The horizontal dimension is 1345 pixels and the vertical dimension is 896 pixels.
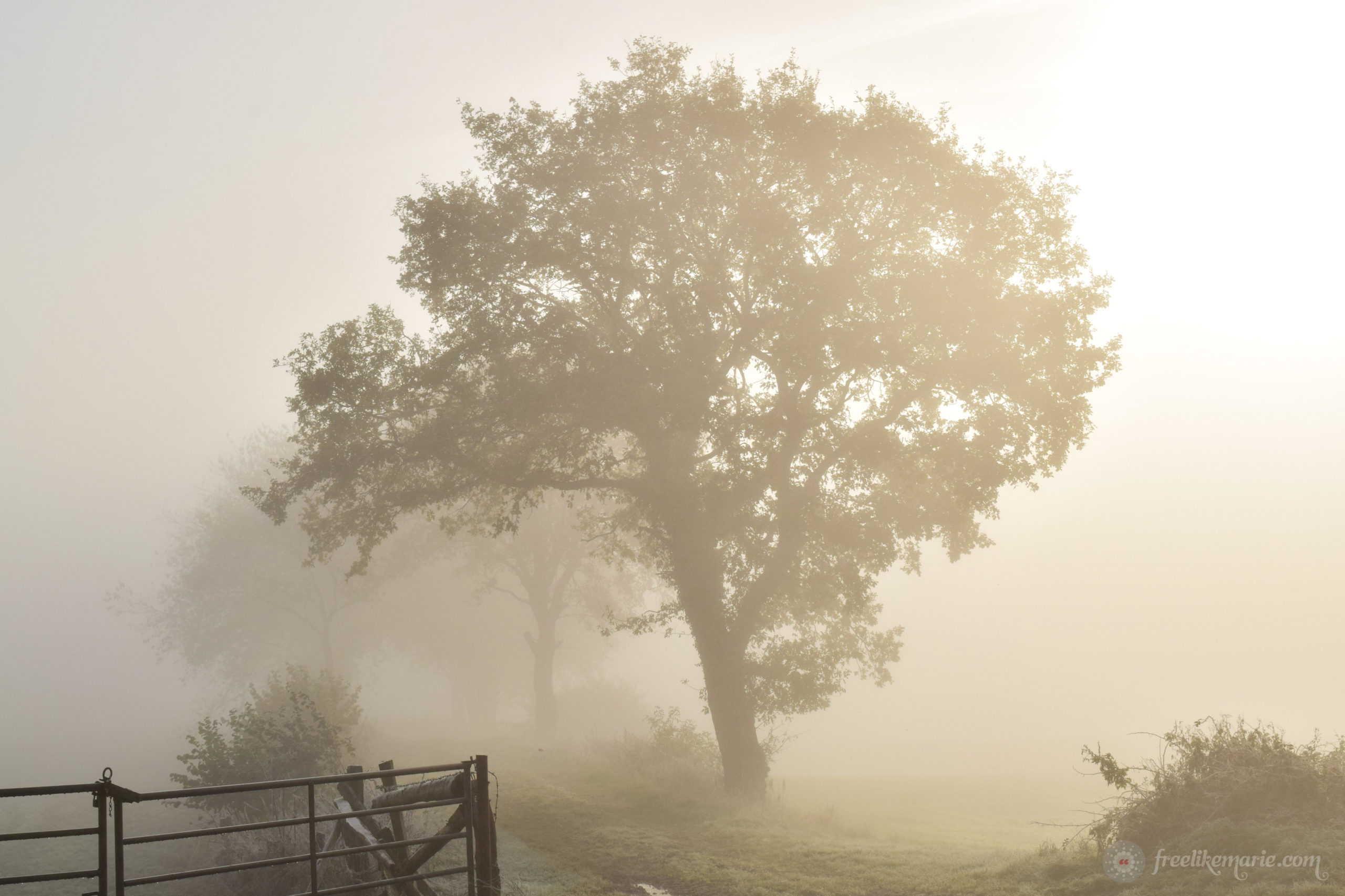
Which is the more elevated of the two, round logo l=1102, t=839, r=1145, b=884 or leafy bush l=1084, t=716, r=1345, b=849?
leafy bush l=1084, t=716, r=1345, b=849

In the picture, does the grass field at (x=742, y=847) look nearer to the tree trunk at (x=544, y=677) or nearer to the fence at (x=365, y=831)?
the fence at (x=365, y=831)

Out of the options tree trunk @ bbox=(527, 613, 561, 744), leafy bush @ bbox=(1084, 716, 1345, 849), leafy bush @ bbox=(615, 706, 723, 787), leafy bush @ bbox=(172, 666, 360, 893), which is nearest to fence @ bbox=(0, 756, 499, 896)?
leafy bush @ bbox=(1084, 716, 1345, 849)

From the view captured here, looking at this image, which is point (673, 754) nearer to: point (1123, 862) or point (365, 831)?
point (365, 831)

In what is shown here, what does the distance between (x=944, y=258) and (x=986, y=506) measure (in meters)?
5.87

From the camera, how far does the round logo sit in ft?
34.1

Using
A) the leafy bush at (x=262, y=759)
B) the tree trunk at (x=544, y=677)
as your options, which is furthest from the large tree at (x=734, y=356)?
the tree trunk at (x=544, y=677)

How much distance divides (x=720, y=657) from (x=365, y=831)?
11122mm

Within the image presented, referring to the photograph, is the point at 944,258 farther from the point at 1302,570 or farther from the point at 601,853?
the point at 1302,570

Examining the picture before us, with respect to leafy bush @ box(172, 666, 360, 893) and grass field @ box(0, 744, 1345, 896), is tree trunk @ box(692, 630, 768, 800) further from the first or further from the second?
leafy bush @ box(172, 666, 360, 893)

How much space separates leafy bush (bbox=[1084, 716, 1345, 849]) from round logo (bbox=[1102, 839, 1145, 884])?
0.58 ft

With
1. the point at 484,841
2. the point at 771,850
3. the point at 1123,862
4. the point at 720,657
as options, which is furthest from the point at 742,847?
the point at 484,841

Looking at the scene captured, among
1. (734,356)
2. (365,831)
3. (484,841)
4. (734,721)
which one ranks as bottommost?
(734,721)

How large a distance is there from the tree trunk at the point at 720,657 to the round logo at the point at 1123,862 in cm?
1007

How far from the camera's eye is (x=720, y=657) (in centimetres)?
2105
